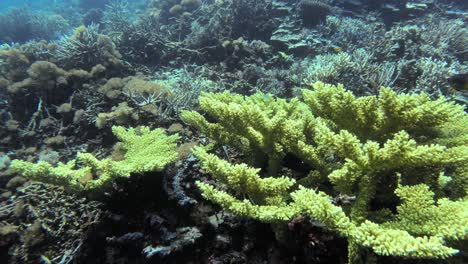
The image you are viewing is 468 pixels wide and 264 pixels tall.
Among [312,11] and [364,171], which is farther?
[312,11]

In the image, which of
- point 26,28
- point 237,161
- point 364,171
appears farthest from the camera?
point 26,28

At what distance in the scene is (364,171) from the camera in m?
1.83

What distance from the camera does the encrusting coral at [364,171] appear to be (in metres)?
1.51

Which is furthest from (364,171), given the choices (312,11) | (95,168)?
(312,11)

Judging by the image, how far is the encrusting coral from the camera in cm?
151

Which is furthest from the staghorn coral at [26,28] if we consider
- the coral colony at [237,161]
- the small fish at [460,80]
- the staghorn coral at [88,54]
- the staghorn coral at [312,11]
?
the small fish at [460,80]

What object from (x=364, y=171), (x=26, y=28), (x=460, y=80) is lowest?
(x=26, y=28)

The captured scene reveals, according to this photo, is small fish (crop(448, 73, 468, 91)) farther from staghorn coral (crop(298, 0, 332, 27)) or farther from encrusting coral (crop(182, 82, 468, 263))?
staghorn coral (crop(298, 0, 332, 27))

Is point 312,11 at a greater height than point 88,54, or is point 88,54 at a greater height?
point 312,11

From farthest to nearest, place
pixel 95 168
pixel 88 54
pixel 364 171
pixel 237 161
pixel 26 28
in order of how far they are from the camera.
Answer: pixel 26 28 → pixel 88 54 → pixel 237 161 → pixel 95 168 → pixel 364 171

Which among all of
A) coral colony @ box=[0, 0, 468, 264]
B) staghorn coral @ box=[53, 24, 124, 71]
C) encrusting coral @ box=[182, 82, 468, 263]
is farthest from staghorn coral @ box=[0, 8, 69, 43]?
encrusting coral @ box=[182, 82, 468, 263]

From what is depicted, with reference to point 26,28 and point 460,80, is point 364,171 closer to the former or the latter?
point 460,80

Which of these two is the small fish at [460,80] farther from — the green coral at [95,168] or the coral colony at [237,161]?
the green coral at [95,168]

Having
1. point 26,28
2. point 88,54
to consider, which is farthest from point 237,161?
point 26,28
